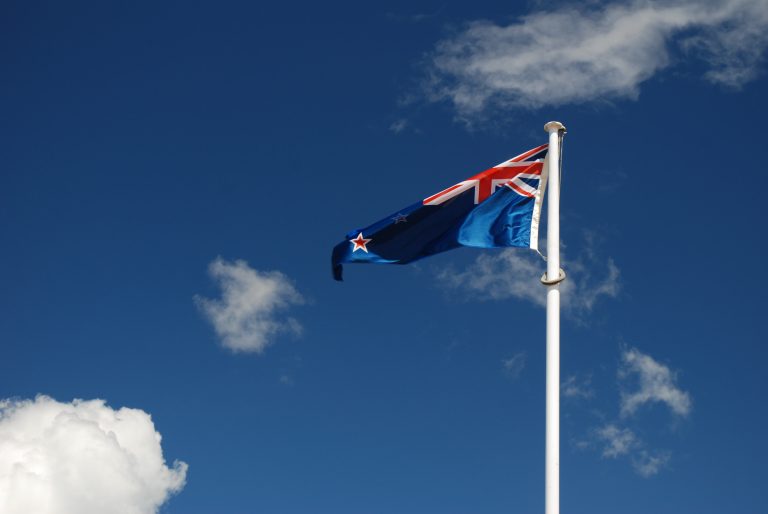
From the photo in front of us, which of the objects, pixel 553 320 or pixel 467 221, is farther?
pixel 467 221

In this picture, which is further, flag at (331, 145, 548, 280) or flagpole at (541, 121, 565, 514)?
flag at (331, 145, 548, 280)

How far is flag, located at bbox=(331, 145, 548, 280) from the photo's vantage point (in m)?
25.8

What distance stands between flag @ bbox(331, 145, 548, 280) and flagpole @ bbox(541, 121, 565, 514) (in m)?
1.36

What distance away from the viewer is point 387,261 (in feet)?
88.1

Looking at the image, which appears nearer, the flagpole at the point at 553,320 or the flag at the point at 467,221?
the flagpole at the point at 553,320

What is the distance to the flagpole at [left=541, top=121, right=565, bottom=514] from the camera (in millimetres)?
20531

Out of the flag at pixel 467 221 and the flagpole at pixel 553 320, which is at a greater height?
the flag at pixel 467 221

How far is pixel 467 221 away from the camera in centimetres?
2634

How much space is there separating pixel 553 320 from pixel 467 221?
508cm

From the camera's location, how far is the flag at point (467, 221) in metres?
25.8

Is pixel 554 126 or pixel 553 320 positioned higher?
pixel 554 126

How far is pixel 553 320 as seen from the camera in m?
22.3

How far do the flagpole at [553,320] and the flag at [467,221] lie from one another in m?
1.36

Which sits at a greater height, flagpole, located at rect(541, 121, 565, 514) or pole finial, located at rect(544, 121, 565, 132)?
pole finial, located at rect(544, 121, 565, 132)
